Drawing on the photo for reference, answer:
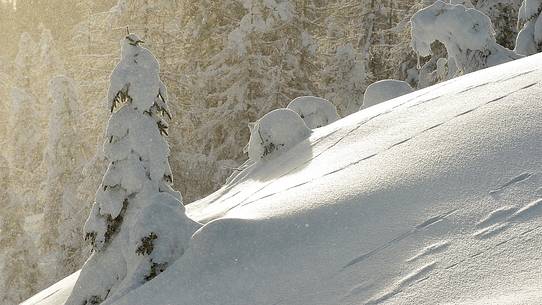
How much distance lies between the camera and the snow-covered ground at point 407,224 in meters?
4.11

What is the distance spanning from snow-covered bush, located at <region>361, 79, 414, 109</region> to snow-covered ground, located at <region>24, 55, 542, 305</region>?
525cm

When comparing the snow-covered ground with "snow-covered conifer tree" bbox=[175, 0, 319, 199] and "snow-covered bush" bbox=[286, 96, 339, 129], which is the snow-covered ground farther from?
"snow-covered conifer tree" bbox=[175, 0, 319, 199]

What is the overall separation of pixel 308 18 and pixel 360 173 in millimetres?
18504

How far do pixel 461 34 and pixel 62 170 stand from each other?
16.8 metres

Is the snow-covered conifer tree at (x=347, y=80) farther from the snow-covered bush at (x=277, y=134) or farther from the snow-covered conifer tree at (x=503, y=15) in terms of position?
the snow-covered bush at (x=277, y=134)

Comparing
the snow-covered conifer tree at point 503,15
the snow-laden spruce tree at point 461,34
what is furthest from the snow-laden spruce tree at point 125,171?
the snow-covered conifer tree at point 503,15

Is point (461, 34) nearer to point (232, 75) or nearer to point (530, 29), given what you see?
point (530, 29)

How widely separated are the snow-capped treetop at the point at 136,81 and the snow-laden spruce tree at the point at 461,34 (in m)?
5.28

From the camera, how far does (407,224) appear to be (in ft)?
16.0

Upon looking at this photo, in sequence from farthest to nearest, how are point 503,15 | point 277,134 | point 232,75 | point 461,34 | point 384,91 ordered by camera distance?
point 232,75
point 503,15
point 384,91
point 461,34
point 277,134

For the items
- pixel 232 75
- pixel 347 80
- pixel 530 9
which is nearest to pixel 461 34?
pixel 530 9

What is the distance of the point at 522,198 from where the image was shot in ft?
14.9

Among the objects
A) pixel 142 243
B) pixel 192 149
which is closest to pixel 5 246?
pixel 192 149

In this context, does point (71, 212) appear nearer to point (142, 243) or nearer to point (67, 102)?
point (67, 102)
